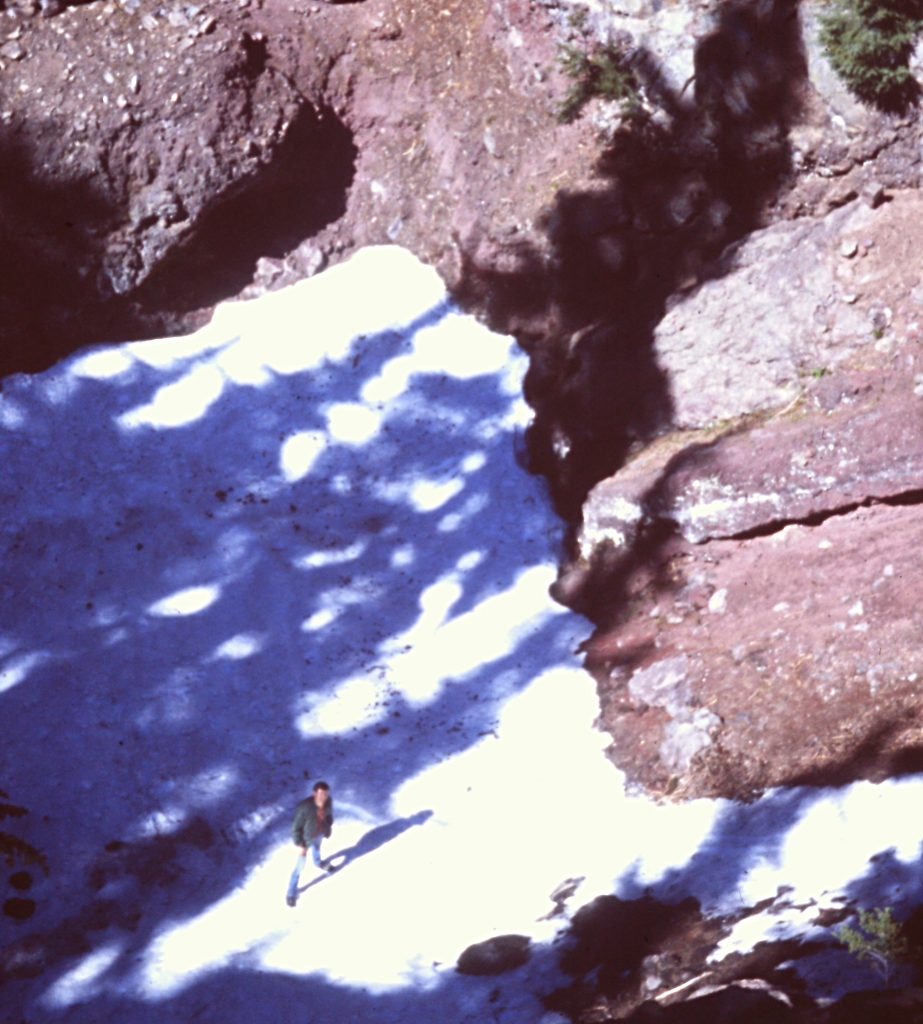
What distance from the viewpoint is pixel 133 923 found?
771 centimetres

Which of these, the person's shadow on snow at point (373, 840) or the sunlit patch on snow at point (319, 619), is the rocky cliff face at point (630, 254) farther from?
the sunlit patch on snow at point (319, 619)

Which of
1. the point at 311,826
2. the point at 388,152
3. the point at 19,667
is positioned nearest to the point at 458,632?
the point at 311,826

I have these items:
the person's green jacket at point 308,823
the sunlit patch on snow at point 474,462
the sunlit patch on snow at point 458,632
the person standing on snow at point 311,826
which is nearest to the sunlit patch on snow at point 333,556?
the sunlit patch on snow at point 458,632

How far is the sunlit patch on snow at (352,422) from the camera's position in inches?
368

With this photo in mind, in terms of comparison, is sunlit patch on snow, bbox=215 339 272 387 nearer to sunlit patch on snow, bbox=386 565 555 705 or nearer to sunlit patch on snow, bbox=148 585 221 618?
sunlit patch on snow, bbox=148 585 221 618

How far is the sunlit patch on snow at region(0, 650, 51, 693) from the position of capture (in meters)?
8.19

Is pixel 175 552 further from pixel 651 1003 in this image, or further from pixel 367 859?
pixel 651 1003

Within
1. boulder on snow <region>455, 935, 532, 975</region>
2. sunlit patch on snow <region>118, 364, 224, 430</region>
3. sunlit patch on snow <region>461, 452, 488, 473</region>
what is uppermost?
sunlit patch on snow <region>118, 364, 224, 430</region>

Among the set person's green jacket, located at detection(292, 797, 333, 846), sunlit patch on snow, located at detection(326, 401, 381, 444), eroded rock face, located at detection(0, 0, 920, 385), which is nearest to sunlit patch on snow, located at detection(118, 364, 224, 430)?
eroded rock face, located at detection(0, 0, 920, 385)

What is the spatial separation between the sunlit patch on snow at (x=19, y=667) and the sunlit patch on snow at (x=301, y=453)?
320 centimetres

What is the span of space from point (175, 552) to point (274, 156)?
15.6ft

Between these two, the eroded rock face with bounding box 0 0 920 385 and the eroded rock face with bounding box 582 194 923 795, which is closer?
the eroded rock face with bounding box 582 194 923 795

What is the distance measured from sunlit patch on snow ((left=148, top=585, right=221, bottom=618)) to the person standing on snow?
2.33 meters

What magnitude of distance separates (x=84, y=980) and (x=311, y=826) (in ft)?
8.51
